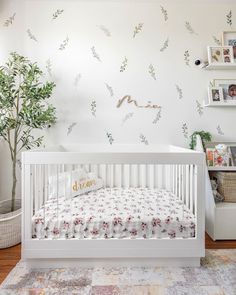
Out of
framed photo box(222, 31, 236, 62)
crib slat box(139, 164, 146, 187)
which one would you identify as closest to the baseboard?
crib slat box(139, 164, 146, 187)

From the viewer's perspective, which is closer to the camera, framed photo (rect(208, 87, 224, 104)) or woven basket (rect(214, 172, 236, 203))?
woven basket (rect(214, 172, 236, 203))

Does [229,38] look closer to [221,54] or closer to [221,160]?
[221,54]

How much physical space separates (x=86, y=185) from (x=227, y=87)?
1.84 meters

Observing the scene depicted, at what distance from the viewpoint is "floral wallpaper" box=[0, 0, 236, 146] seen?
2744 millimetres

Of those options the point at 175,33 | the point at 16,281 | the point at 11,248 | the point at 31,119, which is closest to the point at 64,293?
the point at 16,281

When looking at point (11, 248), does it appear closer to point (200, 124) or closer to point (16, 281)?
point (16, 281)

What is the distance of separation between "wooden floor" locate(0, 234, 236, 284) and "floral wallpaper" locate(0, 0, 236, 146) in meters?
1.10

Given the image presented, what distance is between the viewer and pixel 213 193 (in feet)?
8.03

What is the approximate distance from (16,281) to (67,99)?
5.91 feet

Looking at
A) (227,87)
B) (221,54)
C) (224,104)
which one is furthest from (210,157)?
(221,54)

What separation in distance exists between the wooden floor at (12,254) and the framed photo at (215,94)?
1402mm

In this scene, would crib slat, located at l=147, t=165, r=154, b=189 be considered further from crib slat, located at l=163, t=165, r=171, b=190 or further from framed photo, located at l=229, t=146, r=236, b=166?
framed photo, located at l=229, t=146, r=236, b=166

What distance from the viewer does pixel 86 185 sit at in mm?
2410

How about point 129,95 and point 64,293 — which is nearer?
point 64,293
